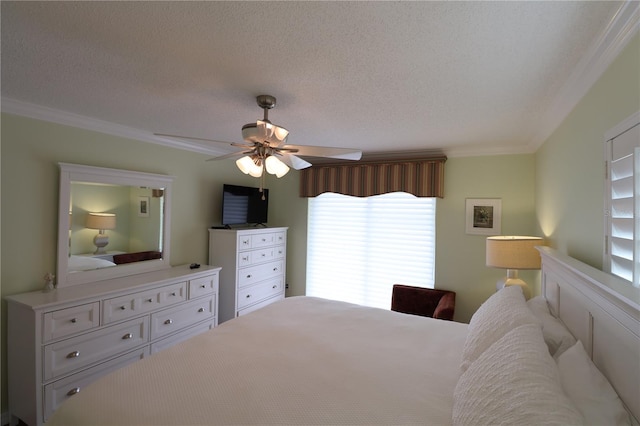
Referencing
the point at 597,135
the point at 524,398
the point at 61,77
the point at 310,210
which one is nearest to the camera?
the point at 524,398

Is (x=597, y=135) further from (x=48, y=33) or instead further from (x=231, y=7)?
(x=48, y=33)

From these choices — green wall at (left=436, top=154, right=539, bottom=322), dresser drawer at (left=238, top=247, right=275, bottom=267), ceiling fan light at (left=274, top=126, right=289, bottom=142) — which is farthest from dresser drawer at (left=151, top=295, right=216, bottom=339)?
green wall at (left=436, top=154, right=539, bottom=322)

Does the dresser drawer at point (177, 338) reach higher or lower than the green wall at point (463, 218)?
lower

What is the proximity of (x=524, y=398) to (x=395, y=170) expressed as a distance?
10.9ft

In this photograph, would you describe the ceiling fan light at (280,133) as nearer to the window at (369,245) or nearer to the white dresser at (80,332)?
the white dresser at (80,332)

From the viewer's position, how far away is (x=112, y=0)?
117 cm

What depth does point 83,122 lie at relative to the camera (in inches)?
106

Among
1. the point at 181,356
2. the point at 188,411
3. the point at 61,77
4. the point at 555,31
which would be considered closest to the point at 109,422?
the point at 188,411

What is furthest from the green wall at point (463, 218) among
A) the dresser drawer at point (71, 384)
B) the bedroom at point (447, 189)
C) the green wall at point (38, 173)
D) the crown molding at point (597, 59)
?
the dresser drawer at point (71, 384)

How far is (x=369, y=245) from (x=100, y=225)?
315 cm

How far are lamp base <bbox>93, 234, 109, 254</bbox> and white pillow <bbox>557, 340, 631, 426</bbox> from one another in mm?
3505

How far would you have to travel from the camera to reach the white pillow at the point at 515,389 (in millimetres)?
833

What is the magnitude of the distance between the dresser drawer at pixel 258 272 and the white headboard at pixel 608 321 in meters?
3.20

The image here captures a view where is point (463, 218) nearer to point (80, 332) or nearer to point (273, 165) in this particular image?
point (273, 165)
